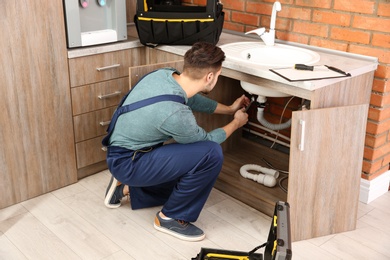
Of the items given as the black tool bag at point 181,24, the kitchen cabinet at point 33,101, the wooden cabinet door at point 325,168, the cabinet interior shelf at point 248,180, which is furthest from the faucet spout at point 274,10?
the kitchen cabinet at point 33,101

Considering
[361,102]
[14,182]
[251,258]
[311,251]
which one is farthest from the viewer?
[14,182]

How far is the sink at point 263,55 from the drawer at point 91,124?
2.45 ft

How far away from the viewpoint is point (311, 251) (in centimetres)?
204

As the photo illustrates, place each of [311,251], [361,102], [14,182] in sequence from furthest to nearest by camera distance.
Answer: [14,182], [361,102], [311,251]

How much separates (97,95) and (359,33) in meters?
1.36

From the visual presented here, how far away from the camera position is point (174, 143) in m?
2.09

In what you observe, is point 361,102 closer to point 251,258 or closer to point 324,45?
point 324,45

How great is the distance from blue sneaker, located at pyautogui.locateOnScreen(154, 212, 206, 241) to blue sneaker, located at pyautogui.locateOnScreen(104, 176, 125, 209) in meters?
0.27

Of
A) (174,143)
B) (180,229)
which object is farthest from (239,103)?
(180,229)

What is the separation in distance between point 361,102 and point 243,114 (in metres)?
0.55

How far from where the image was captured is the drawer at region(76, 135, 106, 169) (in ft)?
8.35

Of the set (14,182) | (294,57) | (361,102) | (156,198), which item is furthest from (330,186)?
(14,182)

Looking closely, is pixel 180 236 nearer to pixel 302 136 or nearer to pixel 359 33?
pixel 302 136

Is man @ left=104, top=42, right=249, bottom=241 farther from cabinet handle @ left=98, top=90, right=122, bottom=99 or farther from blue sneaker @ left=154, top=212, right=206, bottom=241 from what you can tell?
cabinet handle @ left=98, top=90, right=122, bottom=99
